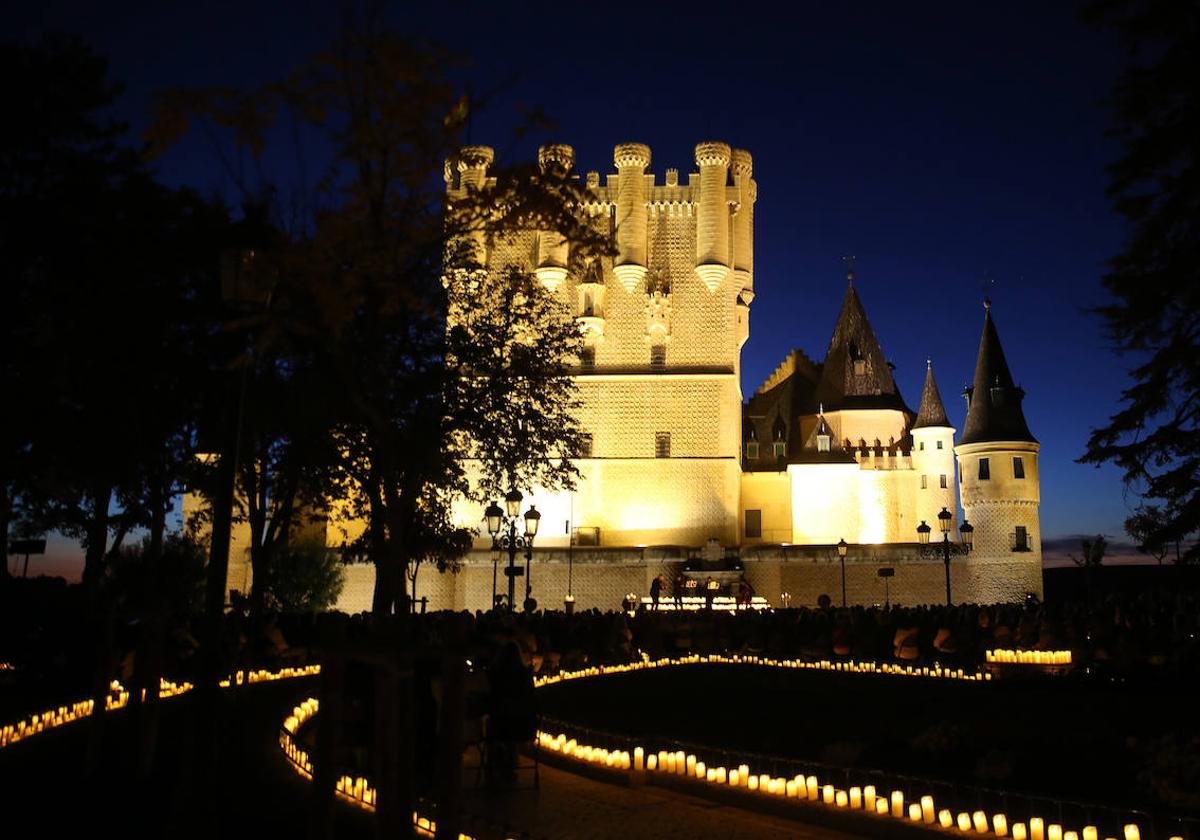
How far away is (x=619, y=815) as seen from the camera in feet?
27.5

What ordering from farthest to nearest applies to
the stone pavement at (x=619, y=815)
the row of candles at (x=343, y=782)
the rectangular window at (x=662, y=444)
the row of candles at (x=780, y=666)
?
the rectangular window at (x=662, y=444) → the row of candles at (x=780, y=666) → the stone pavement at (x=619, y=815) → the row of candles at (x=343, y=782)

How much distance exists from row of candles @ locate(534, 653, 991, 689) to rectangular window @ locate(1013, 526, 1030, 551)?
2389 cm

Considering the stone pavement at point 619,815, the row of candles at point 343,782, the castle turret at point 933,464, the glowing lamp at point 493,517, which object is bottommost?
the stone pavement at point 619,815

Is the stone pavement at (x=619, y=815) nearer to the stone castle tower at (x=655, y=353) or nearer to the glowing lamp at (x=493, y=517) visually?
the glowing lamp at (x=493, y=517)

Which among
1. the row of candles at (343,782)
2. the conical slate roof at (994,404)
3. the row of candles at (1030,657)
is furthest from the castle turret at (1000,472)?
the row of candles at (343,782)

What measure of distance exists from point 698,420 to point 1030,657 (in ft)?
93.1

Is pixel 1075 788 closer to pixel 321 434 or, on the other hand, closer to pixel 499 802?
pixel 499 802

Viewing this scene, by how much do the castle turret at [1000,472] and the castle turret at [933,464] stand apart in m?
3.97

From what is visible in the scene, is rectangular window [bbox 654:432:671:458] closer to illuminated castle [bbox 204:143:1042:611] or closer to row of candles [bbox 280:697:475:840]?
illuminated castle [bbox 204:143:1042:611]

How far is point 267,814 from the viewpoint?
7859 mm

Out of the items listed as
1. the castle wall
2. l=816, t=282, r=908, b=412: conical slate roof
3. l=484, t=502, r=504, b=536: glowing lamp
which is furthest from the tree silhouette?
l=816, t=282, r=908, b=412: conical slate roof

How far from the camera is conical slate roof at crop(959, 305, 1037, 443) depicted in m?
40.7

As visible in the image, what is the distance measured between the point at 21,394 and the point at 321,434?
4.37m

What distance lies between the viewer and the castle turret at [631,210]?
44.0 m
